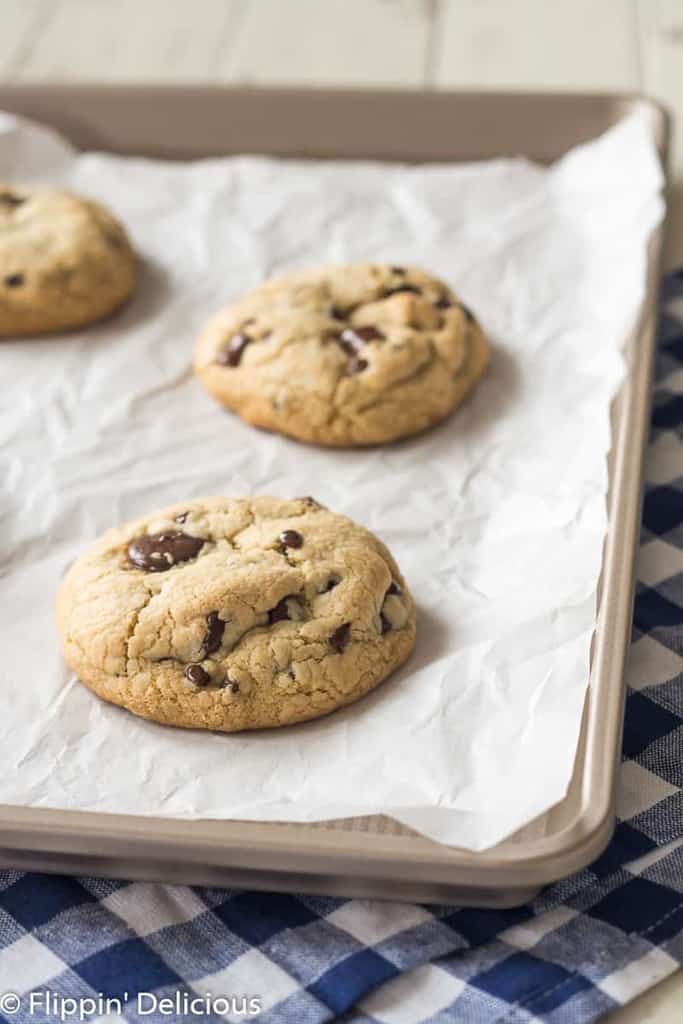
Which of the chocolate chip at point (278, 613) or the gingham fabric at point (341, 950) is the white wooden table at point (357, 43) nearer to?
the chocolate chip at point (278, 613)

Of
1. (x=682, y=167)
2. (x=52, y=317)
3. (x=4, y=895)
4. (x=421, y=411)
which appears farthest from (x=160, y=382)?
(x=682, y=167)

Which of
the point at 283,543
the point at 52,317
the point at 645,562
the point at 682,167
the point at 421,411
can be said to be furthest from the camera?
the point at 682,167

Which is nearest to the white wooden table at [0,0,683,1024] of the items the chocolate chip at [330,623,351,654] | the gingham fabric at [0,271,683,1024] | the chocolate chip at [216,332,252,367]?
the chocolate chip at [216,332,252,367]

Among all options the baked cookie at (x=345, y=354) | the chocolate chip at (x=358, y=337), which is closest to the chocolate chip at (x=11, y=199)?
the baked cookie at (x=345, y=354)

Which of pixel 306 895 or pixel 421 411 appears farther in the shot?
pixel 421 411

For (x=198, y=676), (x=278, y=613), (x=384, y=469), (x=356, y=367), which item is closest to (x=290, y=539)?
(x=278, y=613)

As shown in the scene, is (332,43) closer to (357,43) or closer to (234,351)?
(357,43)

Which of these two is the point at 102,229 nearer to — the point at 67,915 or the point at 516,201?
the point at 516,201
